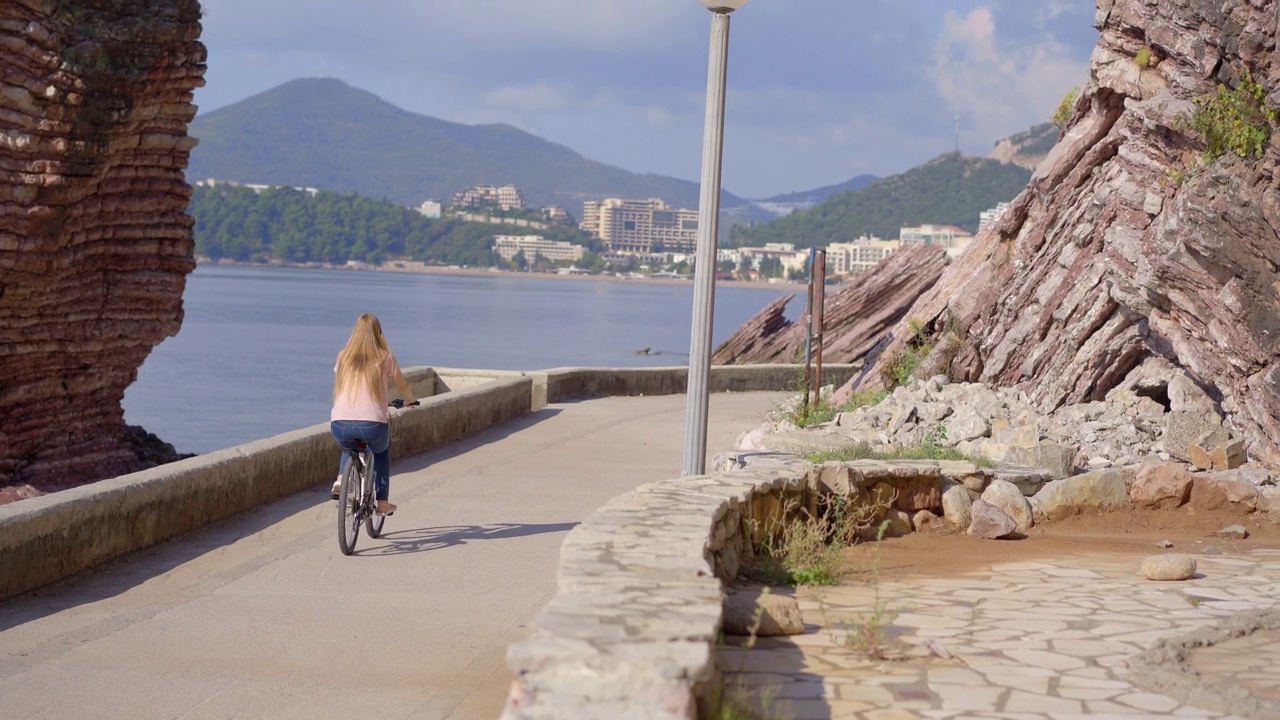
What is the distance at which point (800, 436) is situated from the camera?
14.3 meters

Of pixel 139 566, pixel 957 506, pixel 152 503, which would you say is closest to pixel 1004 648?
pixel 957 506

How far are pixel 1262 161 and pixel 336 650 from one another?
28.5 feet

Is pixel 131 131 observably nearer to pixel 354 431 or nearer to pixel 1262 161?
pixel 354 431

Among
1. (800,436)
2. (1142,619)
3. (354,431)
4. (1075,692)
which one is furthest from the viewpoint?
(800,436)

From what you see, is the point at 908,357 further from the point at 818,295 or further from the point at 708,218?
the point at 708,218

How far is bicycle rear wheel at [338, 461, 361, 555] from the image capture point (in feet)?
32.1

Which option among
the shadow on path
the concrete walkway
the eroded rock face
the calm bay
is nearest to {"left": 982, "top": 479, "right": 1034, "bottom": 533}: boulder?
the concrete walkway

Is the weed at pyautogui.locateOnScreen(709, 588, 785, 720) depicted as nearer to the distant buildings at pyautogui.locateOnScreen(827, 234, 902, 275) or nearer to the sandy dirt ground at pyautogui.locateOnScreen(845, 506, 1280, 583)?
the sandy dirt ground at pyautogui.locateOnScreen(845, 506, 1280, 583)

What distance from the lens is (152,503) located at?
999 centimetres

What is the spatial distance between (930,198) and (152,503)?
184141 millimetres

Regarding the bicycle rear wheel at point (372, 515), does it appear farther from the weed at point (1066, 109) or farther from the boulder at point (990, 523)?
the weed at point (1066, 109)

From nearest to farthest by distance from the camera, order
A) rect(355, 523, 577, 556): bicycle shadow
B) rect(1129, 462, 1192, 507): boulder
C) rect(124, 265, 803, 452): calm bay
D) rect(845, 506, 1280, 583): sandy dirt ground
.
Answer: rect(845, 506, 1280, 583): sandy dirt ground
rect(355, 523, 577, 556): bicycle shadow
rect(1129, 462, 1192, 507): boulder
rect(124, 265, 803, 452): calm bay

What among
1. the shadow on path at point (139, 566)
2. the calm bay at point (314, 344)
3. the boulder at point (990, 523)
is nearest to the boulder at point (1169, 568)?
the boulder at point (990, 523)

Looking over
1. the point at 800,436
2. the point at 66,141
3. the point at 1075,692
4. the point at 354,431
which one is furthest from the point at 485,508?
the point at 66,141
